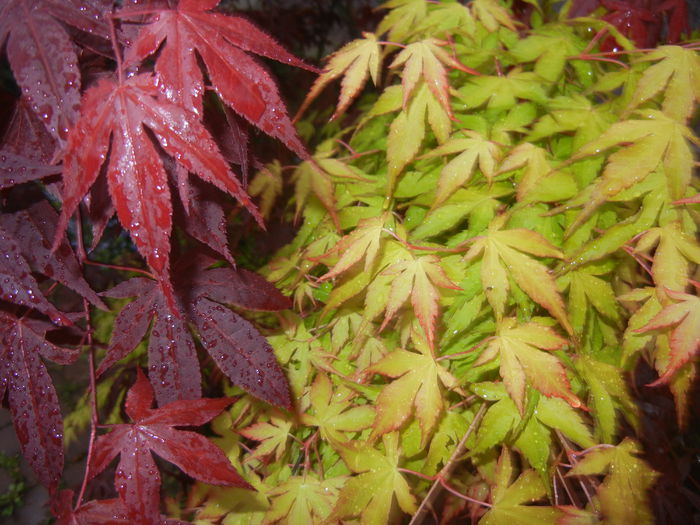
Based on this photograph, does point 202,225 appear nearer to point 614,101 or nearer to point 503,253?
point 503,253

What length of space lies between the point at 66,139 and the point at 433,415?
0.63m

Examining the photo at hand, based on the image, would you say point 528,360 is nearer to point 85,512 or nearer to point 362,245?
point 362,245

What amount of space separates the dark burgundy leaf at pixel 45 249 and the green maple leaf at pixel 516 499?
0.69 m

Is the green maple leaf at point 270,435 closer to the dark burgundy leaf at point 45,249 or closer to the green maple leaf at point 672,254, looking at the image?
the dark burgundy leaf at point 45,249

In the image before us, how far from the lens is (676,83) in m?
→ 0.72

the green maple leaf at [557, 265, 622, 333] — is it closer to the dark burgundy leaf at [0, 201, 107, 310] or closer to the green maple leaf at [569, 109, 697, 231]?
the green maple leaf at [569, 109, 697, 231]

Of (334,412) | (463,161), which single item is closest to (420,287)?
(463,161)

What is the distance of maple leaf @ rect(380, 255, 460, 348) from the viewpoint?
0.68 m

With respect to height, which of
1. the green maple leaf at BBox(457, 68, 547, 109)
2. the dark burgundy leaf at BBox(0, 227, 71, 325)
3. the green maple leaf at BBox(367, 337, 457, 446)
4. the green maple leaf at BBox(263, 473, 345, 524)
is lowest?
the green maple leaf at BBox(263, 473, 345, 524)

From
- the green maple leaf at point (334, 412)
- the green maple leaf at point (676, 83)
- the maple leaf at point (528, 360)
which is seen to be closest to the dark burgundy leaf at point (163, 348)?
the green maple leaf at point (334, 412)

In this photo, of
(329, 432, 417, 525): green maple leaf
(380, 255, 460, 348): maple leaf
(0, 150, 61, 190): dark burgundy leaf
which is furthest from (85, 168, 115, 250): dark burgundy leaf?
(329, 432, 417, 525): green maple leaf

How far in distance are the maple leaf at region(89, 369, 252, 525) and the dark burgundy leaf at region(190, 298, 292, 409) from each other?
0.06 m

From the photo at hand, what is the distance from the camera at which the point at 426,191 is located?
2.89 feet

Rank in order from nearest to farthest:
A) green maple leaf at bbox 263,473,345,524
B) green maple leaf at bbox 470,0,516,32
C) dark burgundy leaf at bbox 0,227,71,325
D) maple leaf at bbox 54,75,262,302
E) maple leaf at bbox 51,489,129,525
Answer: maple leaf at bbox 54,75,262,302
dark burgundy leaf at bbox 0,227,71,325
maple leaf at bbox 51,489,129,525
green maple leaf at bbox 263,473,345,524
green maple leaf at bbox 470,0,516,32
